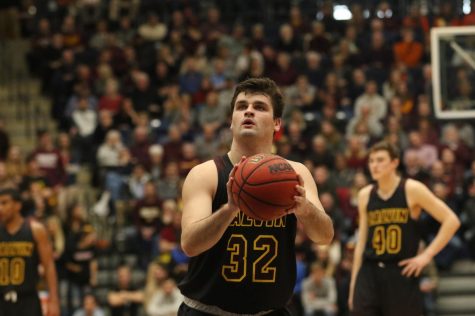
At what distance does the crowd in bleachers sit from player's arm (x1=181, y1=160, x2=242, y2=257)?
722 centimetres

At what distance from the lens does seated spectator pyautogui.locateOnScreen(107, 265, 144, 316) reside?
1247cm

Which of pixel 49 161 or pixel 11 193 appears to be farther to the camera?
pixel 49 161

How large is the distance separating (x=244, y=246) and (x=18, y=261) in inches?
148

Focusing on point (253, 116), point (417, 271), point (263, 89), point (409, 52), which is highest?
point (409, 52)

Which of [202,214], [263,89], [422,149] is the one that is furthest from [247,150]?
[422,149]

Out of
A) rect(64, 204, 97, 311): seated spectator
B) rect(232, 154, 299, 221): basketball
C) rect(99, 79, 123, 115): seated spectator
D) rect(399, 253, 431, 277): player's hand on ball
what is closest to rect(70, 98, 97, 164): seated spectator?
rect(99, 79, 123, 115): seated spectator

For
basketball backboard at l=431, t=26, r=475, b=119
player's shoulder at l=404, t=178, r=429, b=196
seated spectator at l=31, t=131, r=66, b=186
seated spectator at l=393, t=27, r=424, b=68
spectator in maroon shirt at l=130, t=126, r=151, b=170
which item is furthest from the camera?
seated spectator at l=393, t=27, r=424, b=68

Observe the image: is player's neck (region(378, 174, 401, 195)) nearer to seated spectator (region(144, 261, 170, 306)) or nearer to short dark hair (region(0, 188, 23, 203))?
short dark hair (region(0, 188, 23, 203))

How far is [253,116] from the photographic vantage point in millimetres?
4812

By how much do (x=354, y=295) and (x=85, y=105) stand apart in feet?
29.2

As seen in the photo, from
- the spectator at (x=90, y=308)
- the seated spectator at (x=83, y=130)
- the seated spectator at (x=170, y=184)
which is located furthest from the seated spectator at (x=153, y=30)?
the spectator at (x=90, y=308)

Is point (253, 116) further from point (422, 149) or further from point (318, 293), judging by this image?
point (422, 149)

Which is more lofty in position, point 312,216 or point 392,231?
point 312,216

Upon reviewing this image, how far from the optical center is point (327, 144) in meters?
15.0
